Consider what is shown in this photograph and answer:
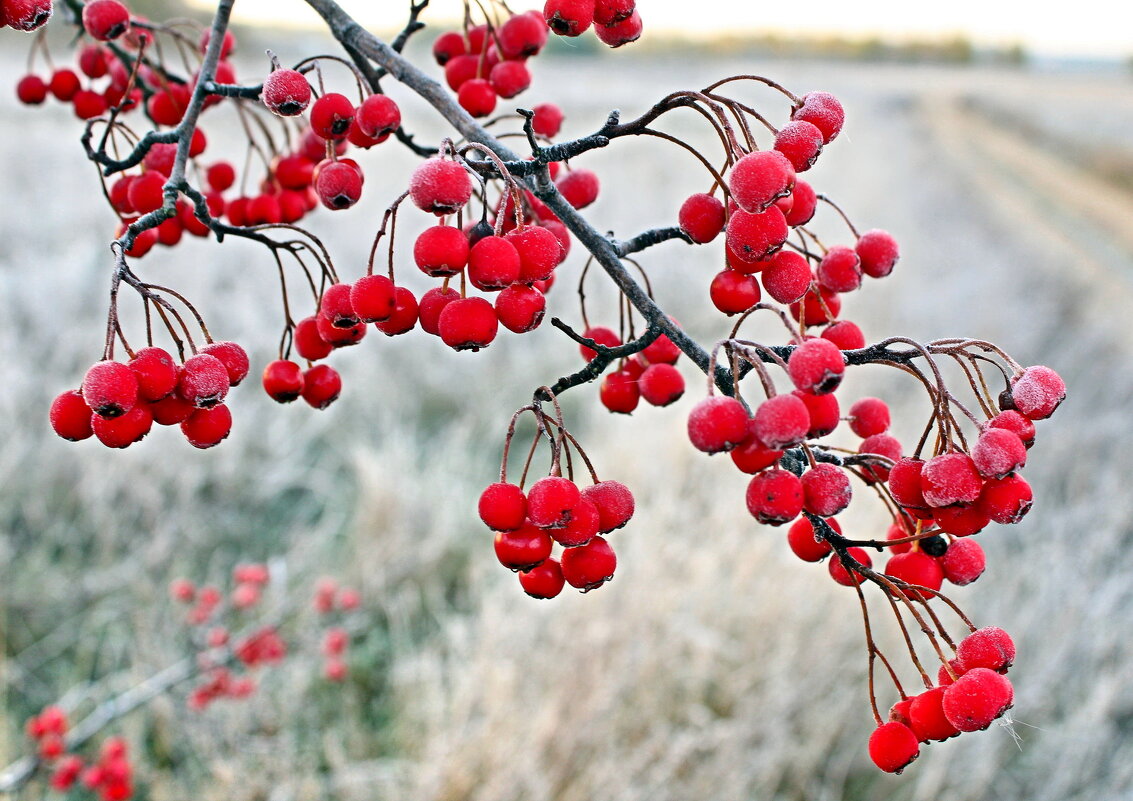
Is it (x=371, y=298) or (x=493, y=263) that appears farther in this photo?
(x=371, y=298)

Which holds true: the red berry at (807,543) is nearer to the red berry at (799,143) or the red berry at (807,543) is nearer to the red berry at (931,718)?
the red berry at (931,718)

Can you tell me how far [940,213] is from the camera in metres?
16.1

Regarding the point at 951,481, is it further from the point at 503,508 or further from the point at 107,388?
the point at 107,388

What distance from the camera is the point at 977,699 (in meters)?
0.84

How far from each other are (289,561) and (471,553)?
41.3 inches

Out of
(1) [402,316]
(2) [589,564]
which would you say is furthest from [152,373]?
(2) [589,564]

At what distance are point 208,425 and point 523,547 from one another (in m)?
0.41

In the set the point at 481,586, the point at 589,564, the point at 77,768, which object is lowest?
the point at 77,768

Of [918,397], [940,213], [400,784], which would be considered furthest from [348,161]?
[940,213]

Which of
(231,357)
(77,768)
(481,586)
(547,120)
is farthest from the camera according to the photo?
(481,586)

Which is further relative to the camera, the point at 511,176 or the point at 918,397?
the point at 918,397

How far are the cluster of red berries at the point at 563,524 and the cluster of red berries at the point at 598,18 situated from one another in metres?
0.51

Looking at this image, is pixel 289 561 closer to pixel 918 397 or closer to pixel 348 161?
pixel 348 161

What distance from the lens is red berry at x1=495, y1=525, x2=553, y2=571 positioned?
3.07 ft
